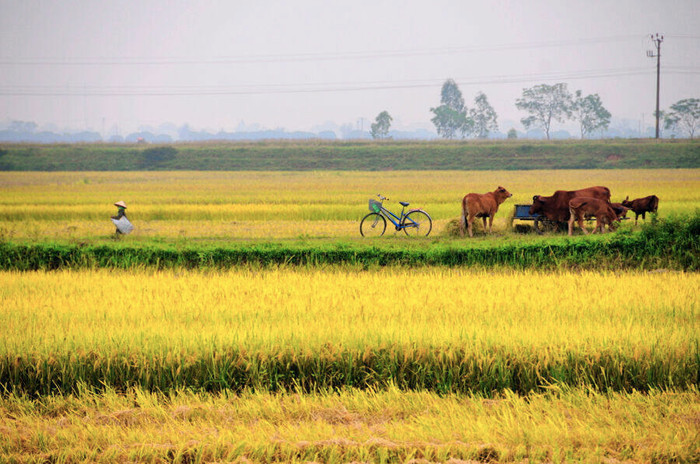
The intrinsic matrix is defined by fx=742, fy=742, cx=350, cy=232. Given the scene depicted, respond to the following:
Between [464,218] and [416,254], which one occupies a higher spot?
[464,218]

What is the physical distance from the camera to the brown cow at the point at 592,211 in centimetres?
1608

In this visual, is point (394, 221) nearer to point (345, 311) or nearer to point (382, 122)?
point (345, 311)

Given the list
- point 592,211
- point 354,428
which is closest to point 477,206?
point 592,211

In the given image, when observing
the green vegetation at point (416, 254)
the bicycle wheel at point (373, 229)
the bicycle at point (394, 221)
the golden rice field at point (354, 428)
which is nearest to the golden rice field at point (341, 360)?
the golden rice field at point (354, 428)

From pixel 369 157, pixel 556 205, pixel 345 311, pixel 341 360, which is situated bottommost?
pixel 341 360

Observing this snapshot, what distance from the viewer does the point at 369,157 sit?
220ft

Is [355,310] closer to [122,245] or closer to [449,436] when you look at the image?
[449,436]

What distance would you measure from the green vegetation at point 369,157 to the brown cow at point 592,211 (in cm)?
4603

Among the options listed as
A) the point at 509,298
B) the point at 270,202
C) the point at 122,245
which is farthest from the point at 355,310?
the point at 270,202

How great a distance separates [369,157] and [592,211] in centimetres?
5151

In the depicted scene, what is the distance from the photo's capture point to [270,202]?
94.7 feet

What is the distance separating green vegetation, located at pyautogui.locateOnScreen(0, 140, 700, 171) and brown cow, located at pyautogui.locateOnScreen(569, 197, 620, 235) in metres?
46.0

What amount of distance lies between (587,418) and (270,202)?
2380cm

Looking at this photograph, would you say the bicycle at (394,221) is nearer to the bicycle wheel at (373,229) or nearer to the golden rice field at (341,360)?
the bicycle wheel at (373,229)
